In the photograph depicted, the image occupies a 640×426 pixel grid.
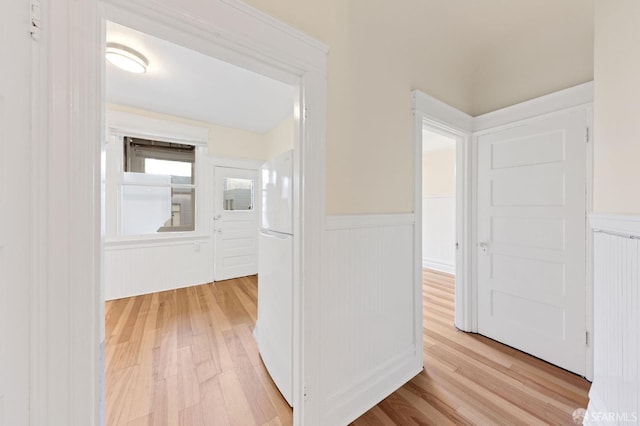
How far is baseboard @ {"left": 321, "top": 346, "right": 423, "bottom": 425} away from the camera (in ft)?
4.38

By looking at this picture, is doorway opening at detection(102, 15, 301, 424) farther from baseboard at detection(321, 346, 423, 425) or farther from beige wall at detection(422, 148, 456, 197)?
beige wall at detection(422, 148, 456, 197)

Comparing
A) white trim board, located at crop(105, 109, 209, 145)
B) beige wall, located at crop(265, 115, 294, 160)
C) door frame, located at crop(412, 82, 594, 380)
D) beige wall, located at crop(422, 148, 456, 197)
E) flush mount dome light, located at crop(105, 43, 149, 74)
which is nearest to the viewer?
door frame, located at crop(412, 82, 594, 380)

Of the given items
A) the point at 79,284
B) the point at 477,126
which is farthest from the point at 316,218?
the point at 477,126

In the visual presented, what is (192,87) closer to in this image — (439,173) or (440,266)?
(439,173)

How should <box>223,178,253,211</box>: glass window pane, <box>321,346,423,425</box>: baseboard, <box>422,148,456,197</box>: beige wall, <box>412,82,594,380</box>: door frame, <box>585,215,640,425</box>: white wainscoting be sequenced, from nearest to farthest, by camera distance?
<box>585,215,640,425</box>: white wainscoting, <box>321,346,423,425</box>: baseboard, <box>412,82,594,380</box>: door frame, <box>223,178,253,211</box>: glass window pane, <box>422,148,456,197</box>: beige wall

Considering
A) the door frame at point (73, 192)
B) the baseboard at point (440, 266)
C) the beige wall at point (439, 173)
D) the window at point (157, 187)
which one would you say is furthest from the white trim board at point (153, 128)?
the baseboard at point (440, 266)

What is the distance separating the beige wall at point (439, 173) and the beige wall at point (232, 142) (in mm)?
3457

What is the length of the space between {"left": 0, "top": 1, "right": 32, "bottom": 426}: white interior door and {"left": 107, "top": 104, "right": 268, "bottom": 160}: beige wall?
331 centimetres

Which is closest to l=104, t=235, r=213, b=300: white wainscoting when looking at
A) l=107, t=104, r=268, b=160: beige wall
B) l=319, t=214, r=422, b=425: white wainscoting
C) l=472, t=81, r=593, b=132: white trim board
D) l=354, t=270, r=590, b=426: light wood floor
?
l=107, t=104, r=268, b=160: beige wall

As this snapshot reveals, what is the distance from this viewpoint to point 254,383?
1.67 meters

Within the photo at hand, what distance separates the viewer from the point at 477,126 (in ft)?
7.48

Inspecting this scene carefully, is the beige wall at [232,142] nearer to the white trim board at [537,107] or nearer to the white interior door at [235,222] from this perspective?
the white interior door at [235,222]

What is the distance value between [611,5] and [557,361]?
7.79 feet

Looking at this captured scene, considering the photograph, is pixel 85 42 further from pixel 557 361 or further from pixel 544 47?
pixel 557 361
